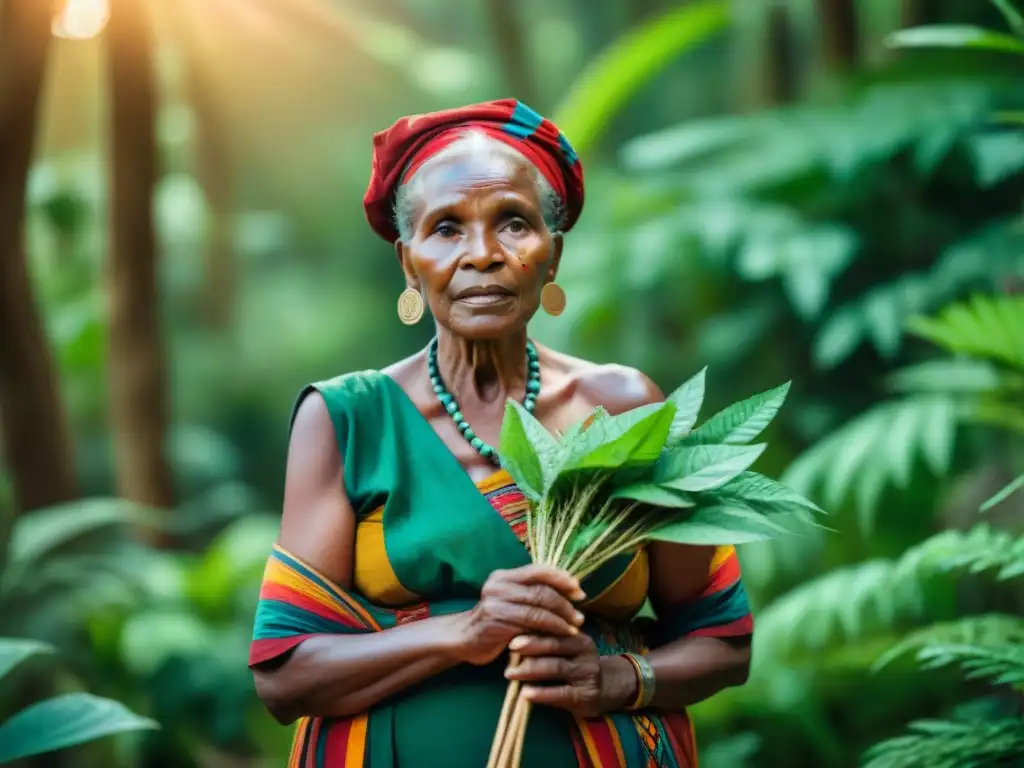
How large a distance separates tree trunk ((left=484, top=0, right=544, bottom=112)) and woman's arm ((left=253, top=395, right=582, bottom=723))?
557cm

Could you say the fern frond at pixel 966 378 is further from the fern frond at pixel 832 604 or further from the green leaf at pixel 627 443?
the green leaf at pixel 627 443

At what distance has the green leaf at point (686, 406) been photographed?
1.73m

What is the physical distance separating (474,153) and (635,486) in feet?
1.84

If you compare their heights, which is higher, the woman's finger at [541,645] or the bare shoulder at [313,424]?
the bare shoulder at [313,424]

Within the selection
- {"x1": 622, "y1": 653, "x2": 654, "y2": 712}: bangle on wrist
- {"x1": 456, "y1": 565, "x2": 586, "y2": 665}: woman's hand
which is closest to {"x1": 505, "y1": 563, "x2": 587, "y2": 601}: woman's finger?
{"x1": 456, "y1": 565, "x2": 586, "y2": 665}: woman's hand

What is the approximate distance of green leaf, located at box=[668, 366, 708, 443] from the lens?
1.73 m

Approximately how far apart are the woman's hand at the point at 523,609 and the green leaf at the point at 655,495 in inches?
5.6

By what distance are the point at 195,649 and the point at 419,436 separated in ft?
9.09

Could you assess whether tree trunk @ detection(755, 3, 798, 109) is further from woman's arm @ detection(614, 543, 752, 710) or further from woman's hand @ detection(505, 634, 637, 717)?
woman's hand @ detection(505, 634, 637, 717)

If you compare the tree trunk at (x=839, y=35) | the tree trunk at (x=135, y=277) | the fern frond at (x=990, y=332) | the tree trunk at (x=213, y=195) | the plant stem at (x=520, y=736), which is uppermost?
the tree trunk at (x=213, y=195)

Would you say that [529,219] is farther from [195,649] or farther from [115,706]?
[195,649]

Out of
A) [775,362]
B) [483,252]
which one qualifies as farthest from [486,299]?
[775,362]

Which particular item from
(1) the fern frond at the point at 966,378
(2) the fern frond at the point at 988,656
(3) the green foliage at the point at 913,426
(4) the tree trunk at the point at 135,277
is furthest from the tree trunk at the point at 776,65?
(2) the fern frond at the point at 988,656

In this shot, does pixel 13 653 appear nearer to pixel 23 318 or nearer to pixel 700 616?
pixel 700 616
